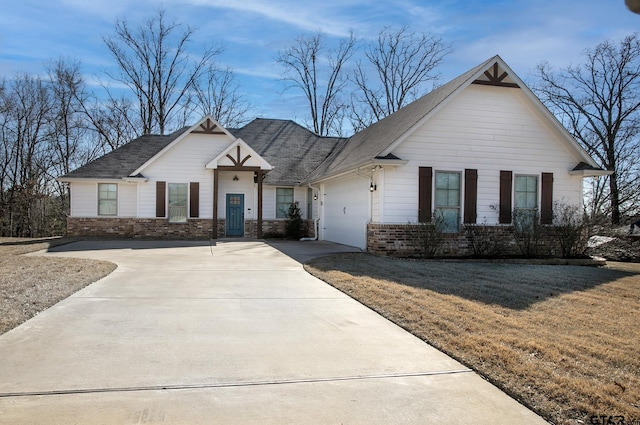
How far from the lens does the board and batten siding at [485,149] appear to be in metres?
14.3

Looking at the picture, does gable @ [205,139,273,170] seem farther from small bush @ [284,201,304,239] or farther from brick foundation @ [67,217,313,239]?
brick foundation @ [67,217,313,239]

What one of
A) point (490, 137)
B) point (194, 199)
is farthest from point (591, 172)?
point (194, 199)

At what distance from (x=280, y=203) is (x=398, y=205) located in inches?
402

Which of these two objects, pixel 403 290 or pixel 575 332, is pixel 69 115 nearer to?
pixel 403 290

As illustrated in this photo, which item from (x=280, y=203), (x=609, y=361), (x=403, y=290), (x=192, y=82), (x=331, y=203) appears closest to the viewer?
(x=609, y=361)

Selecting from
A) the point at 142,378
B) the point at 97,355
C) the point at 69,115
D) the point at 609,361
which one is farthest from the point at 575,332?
the point at 69,115

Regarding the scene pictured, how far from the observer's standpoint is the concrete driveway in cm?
357

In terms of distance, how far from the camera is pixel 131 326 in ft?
19.6

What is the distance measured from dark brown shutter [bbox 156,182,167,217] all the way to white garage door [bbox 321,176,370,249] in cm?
726

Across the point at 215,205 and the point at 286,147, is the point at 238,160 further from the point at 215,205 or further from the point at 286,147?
the point at 286,147

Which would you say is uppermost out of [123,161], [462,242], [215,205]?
[123,161]

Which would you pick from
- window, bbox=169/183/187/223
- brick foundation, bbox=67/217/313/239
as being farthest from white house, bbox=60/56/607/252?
window, bbox=169/183/187/223

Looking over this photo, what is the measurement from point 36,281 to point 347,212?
10.8 metres

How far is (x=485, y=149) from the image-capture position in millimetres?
15125
